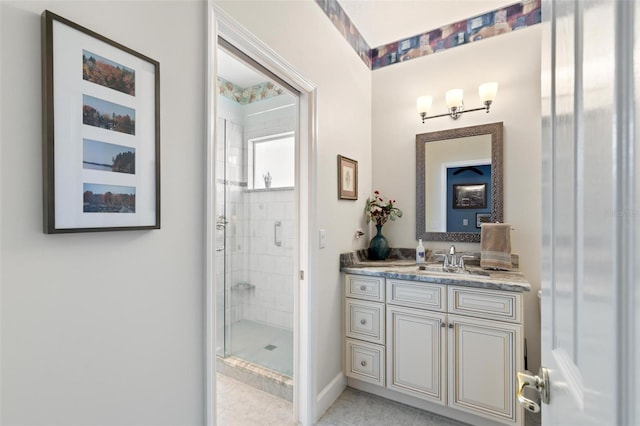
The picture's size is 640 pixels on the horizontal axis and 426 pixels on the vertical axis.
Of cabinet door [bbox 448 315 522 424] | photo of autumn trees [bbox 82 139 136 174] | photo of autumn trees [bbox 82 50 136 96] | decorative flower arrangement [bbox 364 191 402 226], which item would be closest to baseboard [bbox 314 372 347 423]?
cabinet door [bbox 448 315 522 424]

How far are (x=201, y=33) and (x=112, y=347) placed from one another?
1.14 metres

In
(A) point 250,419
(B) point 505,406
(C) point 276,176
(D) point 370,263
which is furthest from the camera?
(C) point 276,176

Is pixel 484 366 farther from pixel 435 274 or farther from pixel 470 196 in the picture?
pixel 470 196

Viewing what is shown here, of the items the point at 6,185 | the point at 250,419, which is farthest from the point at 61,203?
the point at 250,419

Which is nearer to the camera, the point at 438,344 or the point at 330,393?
→ the point at 438,344

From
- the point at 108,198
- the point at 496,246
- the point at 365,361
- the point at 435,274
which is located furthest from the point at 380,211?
the point at 108,198

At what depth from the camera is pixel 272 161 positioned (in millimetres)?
3186

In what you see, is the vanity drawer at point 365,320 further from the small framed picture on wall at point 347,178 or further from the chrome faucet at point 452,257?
the small framed picture on wall at point 347,178

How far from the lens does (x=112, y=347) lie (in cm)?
85

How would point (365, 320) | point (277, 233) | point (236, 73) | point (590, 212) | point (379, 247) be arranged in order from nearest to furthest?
point (590, 212) → point (365, 320) → point (379, 247) → point (236, 73) → point (277, 233)

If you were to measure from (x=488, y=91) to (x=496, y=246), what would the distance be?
46.1 inches

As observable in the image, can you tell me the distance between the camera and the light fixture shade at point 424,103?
242 centimetres

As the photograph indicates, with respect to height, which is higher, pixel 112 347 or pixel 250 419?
pixel 112 347

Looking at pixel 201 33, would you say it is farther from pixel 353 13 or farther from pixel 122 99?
pixel 353 13
